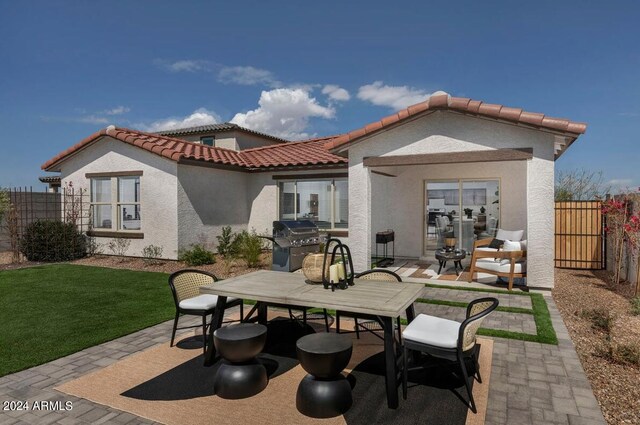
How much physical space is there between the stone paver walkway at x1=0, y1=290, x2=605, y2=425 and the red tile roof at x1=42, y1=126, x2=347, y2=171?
8.47m

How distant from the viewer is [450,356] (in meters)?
3.81

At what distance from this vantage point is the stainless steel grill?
36.7 ft

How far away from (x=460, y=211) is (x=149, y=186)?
1094 cm

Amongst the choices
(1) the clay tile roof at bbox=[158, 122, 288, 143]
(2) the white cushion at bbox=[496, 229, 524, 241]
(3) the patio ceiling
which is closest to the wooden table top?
(3) the patio ceiling

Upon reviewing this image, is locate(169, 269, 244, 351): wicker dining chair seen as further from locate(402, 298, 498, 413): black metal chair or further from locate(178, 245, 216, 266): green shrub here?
locate(178, 245, 216, 266): green shrub

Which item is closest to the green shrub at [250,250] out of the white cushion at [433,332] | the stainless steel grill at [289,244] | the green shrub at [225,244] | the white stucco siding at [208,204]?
the green shrub at [225,244]

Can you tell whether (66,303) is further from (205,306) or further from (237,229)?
(237,229)

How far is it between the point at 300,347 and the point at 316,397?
480mm

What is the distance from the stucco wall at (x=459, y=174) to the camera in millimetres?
8523

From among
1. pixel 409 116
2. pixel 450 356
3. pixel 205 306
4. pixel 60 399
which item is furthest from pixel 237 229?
pixel 450 356

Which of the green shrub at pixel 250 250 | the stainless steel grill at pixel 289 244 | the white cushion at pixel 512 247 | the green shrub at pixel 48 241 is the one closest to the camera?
the white cushion at pixel 512 247

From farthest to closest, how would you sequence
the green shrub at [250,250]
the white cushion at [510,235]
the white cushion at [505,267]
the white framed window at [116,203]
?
1. the white framed window at [116,203]
2. the green shrub at [250,250]
3. the white cushion at [510,235]
4. the white cushion at [505,267]

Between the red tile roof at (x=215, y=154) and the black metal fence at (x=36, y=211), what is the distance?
1385 mm

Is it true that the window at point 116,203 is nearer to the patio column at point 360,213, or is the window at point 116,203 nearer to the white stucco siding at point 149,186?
the white stucco siding at point 149,186
